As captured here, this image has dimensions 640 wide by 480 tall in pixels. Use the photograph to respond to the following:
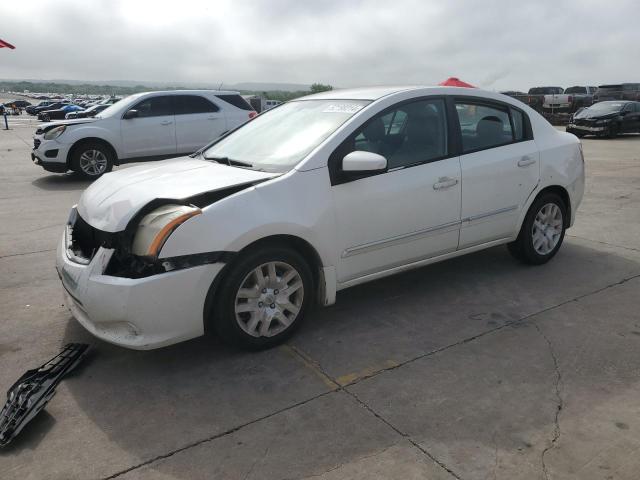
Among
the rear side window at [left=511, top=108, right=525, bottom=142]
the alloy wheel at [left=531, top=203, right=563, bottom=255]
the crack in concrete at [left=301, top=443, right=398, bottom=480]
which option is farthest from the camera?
the alloy wheel at [left=531, top=203, right=563, bottom=255]

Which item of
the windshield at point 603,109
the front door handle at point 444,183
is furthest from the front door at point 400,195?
the windshield at point 603,109

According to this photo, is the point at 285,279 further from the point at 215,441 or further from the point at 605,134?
the point at 605,134

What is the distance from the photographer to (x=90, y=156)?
10.8 meters

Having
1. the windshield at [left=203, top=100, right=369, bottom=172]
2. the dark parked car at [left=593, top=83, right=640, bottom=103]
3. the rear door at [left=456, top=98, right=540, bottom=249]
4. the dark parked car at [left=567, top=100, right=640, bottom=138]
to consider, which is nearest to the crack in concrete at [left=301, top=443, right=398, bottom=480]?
the windshield at [left=203, top=100, right=369, bottom=172]

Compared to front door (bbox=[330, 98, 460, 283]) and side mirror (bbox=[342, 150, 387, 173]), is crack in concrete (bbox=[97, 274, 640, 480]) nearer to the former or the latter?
front door (bbox=[330, 98, 460, 283])

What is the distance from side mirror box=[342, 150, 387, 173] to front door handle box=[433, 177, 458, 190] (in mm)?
669

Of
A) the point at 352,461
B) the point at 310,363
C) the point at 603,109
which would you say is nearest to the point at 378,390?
the point at 310,363

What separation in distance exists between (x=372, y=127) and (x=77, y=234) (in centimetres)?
220

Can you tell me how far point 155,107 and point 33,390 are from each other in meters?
9.09

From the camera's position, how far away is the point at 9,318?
13.5 feet

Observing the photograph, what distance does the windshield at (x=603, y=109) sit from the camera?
20.5m

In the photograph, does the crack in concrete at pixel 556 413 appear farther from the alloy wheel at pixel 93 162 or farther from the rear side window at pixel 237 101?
the rear side window at pixel 237 101

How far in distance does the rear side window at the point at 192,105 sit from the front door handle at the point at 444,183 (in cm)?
846

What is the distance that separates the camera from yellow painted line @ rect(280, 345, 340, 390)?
319 centimetres
